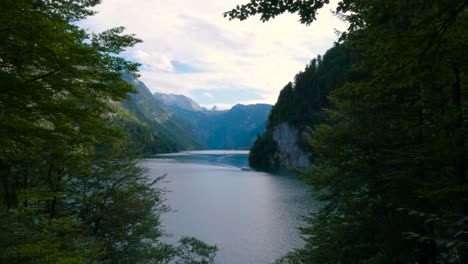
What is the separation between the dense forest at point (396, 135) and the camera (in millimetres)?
5105

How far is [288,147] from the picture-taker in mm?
147250

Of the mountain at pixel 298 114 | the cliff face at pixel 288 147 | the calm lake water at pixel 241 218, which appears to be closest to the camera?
the calm lake water at pixel 241 218

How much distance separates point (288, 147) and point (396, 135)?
135 m

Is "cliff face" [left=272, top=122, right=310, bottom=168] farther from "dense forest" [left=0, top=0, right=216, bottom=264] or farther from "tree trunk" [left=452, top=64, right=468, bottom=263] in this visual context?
"dense forest" [left=0, top=0, right=216, bottom=264]

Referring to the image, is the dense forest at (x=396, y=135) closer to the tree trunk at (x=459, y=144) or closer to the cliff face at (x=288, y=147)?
the tree trunk at (x=459, y=144)

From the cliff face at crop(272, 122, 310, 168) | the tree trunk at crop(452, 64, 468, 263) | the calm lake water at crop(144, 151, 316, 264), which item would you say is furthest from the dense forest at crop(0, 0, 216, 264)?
the cliff face at crop(272, 122, 310, 168)

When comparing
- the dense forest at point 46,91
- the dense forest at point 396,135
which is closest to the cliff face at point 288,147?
the dense forest at point 396,135

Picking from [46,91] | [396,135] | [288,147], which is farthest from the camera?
[288,147]

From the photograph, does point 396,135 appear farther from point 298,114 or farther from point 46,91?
point 298,114

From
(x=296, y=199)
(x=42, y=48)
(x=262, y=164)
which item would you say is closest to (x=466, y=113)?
(x=42, y=48)

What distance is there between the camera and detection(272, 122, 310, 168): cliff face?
136675mm

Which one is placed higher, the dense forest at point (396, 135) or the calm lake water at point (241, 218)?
the dense forest at point (396, 135)

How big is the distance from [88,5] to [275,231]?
135 ft

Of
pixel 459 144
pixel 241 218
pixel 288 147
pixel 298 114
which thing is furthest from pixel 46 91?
pixel 298 114
